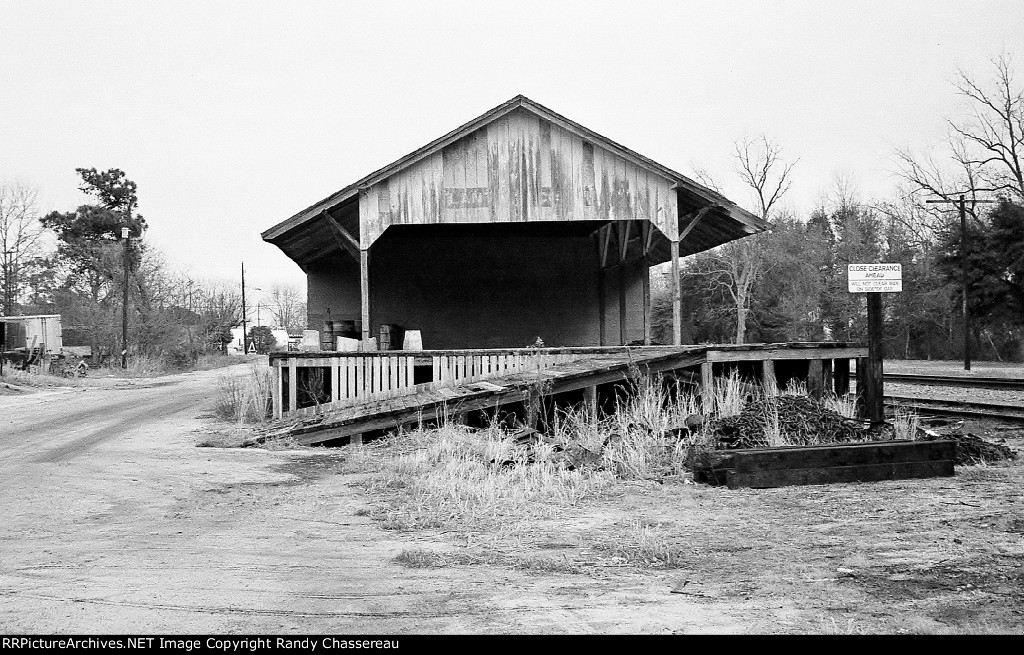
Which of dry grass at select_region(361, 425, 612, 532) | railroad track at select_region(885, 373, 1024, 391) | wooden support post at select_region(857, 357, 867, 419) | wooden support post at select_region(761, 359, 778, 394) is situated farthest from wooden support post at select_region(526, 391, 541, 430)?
railroad track at select_region(885, 373, 1024, 391)

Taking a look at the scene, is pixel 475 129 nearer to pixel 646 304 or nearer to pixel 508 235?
pixel 508 235

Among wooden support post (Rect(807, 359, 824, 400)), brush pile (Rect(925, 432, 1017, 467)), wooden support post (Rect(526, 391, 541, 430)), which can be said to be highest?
wooden support post (Rect(807, 359, 824, 400))

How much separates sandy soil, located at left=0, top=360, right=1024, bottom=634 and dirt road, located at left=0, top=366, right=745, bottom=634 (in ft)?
0.07

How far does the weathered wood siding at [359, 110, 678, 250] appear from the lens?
1680 centimetres

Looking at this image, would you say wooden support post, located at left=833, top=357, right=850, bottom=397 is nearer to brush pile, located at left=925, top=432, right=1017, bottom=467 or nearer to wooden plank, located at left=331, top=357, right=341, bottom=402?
brush pile, located at left=925, top=432, right=1017, bottom=467

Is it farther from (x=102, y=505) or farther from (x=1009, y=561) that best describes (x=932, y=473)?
(x=102, y=505)

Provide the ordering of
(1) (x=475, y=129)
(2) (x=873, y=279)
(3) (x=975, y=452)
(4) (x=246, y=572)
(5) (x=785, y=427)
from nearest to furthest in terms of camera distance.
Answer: (4) (x=246, y=572), (3) (x=975, y=452), (5) (x=785, y=427), (2) (x=873, y=279), (1) (x=475, y=129)

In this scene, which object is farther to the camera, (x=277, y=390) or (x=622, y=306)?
(x=622, y=306)

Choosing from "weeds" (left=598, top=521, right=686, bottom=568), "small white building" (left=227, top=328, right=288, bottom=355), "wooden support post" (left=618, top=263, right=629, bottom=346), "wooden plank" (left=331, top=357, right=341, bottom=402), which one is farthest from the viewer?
"small white building" (left=227, top=328, right=288, bottom=355)

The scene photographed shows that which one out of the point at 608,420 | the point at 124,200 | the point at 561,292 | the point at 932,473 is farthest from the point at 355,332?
the point at 124,200

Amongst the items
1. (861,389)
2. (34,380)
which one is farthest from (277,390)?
(34,380)

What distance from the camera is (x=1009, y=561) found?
18.9ft

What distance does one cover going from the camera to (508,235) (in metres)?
22.6

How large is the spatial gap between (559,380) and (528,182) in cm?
489
